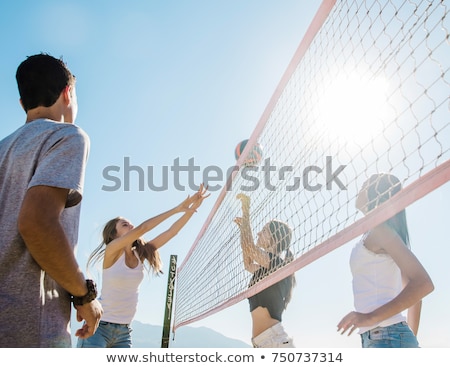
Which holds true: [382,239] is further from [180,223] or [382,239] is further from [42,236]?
[180,223]

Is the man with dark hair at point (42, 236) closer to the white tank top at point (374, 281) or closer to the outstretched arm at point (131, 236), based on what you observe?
the white tank top at point (374, 281)

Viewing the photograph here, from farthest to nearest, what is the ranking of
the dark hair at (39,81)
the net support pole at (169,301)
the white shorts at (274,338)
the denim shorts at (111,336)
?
the net support pole at (169,301) → the denim shorts at (111,336) → the white shorts at (274,338) → the dark hair at (39,81)

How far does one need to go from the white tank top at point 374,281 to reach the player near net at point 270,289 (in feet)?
2.69

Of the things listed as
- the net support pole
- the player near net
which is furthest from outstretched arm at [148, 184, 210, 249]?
the net support pole

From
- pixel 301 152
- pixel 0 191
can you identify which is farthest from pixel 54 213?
pixel 301 152

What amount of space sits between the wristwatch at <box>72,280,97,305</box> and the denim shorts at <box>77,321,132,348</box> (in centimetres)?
215

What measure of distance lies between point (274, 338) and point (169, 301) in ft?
18.3

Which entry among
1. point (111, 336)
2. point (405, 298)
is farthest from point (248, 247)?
point (405, 298)

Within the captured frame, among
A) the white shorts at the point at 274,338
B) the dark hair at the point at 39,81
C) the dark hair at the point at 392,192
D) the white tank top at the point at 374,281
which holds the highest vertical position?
the dark hair at the point at 39,81

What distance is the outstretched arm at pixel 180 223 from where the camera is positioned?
4258 mm

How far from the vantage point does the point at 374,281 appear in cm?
242

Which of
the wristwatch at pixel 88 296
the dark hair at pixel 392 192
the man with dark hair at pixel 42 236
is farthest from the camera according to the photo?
the dark hair at pixel 392 192

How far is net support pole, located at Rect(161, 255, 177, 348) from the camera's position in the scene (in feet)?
26.8

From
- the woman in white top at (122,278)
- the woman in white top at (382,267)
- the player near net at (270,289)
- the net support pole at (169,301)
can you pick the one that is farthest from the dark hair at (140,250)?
the net support pole at (169,301)
